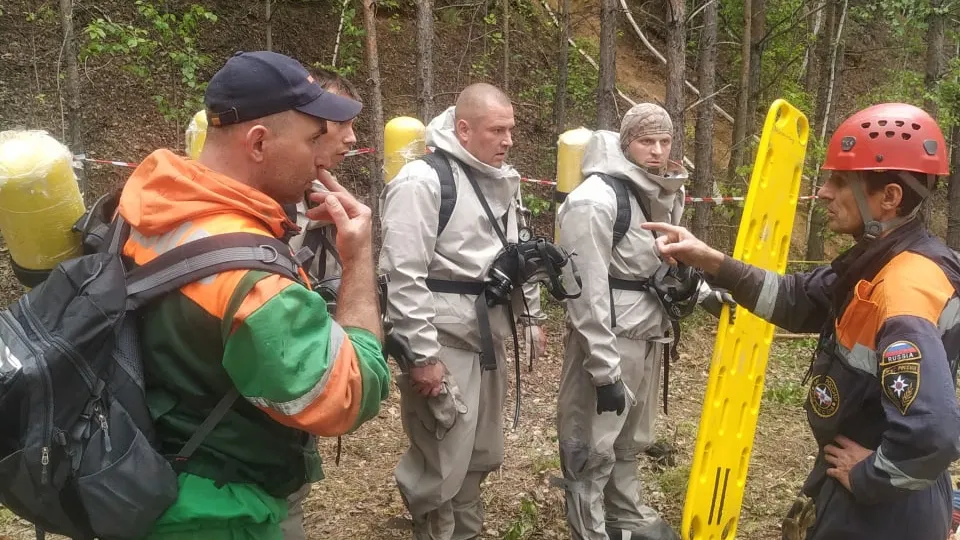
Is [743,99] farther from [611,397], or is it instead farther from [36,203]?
[36,203]

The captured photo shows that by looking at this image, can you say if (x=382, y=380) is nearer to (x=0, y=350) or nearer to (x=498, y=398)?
(x=0, y=350)

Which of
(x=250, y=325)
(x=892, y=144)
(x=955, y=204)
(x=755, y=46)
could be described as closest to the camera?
(x=250, y=325)

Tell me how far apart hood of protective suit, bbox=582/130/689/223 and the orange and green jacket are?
7.87 ft

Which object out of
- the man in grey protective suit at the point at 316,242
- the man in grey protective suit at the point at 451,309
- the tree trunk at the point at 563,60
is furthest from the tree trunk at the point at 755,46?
the man in grey protective suit at the point at 316,242

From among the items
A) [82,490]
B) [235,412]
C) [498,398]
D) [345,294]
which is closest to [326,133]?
[345,294]

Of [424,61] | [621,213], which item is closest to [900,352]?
[621,213]

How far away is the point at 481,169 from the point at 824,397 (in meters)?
1.99

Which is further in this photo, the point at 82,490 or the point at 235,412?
the point at 235,412

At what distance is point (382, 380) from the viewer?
1805 mm

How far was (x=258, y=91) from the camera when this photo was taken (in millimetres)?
1780

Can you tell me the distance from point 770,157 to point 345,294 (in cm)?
268

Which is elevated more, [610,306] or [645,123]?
[645,123]

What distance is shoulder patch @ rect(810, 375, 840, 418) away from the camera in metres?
2.37

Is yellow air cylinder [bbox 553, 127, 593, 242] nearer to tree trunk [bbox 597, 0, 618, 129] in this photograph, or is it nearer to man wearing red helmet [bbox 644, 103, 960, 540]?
man wearing red helmet [bbox 644, 103, 960, 540]
